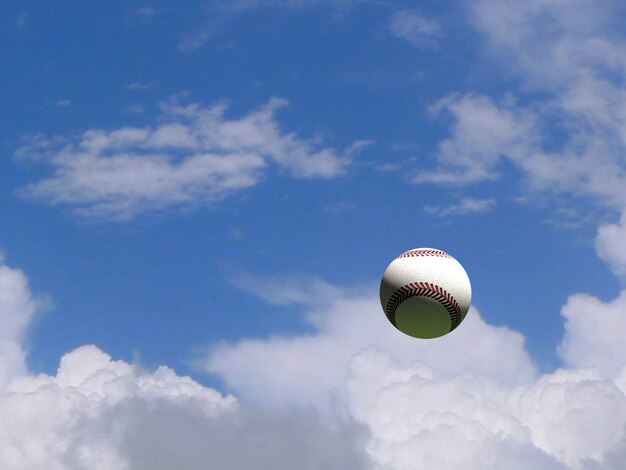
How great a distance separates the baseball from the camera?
58.8 meters

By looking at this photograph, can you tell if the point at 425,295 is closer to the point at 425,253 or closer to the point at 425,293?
the point at 425,293

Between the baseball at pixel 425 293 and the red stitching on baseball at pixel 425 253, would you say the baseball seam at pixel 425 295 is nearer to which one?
the baseball at pixel 425 293

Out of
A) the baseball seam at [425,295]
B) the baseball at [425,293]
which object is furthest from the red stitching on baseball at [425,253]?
the baseball seam at [425,295]

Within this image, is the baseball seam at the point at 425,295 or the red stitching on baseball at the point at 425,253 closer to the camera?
the baseball seam at the point at 425,295

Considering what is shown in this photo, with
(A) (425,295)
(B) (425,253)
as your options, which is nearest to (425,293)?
(A) (425,295)

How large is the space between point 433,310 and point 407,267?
117 inches

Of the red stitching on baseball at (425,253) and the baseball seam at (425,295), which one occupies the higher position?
the red stitching on baseball at (425,253)

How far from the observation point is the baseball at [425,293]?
193 ft

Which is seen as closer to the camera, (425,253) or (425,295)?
(425,295)

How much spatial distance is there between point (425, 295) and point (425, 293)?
0.12 meters

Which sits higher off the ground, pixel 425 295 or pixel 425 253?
pixel 425 253

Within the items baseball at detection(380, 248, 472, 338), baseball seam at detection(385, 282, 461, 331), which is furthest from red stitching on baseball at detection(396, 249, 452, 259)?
baseball seam at detection(385, 282, 461, 331)

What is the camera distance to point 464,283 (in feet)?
197

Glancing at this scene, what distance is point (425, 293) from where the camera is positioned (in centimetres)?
5869
